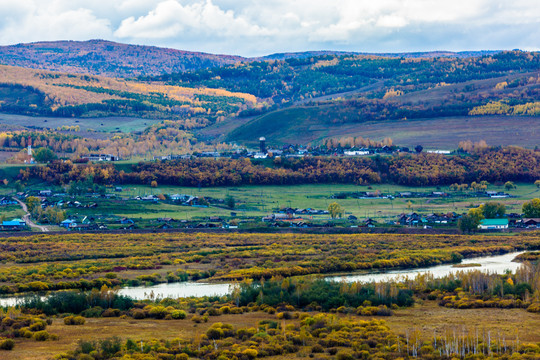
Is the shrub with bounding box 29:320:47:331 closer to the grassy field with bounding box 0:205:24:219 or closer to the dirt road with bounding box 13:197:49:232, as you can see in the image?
the dirt road with bounding box 13:197:49:232

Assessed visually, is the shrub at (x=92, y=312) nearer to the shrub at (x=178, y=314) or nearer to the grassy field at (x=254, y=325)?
the grassy field at (x=254, y=325)

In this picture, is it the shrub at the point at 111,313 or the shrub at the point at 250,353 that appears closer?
the shrub at the point at 250,353

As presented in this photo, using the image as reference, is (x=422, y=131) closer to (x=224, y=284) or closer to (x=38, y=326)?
(x=224, y=284)

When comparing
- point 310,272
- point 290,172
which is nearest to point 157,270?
point 310,272

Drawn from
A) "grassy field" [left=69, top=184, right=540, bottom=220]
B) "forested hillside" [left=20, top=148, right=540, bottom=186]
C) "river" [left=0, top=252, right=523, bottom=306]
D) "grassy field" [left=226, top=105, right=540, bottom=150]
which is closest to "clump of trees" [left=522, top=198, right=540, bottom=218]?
"grassy field" [left=69, top=184, right=540, bottom=220]

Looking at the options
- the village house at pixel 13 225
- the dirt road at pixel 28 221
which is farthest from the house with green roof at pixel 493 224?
the village house at pixel 13 225
